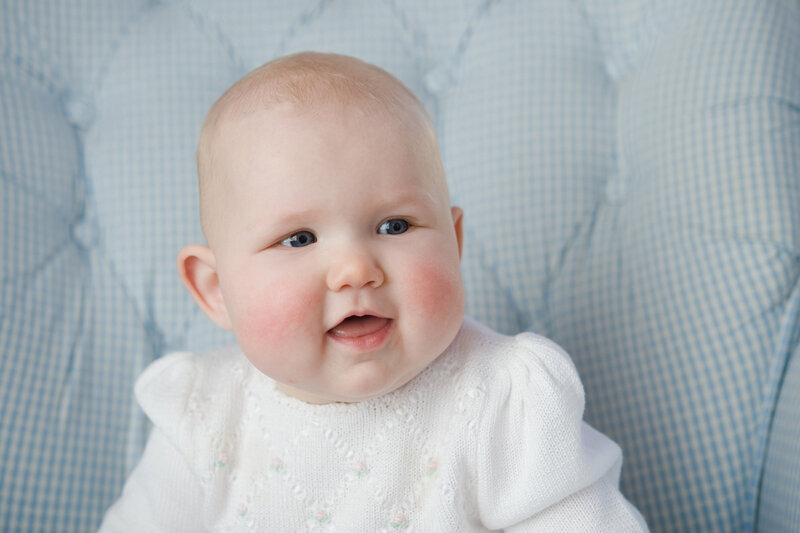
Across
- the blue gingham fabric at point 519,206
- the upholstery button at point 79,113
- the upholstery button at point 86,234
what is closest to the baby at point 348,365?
the blue gingham fabric at point 519,206

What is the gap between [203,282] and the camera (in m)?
1.10

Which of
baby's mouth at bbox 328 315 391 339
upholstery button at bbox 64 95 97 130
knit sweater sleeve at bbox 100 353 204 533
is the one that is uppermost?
upholstery button at bbox 64 95 97 130

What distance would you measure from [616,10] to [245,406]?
970 millimetres

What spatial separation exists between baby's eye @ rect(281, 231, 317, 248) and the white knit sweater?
0.23 m

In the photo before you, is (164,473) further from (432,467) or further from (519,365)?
(519,365)

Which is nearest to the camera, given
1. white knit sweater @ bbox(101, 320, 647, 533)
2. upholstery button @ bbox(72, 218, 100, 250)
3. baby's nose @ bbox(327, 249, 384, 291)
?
baby's nose @ bbox(327, 249, 384, 291)

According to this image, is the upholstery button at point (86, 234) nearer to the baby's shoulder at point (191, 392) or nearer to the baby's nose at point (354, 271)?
the baby's shoulder at point (191, 392)

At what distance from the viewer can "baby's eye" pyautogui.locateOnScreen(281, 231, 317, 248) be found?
94 centimetres

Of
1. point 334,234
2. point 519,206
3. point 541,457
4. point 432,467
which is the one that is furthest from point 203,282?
point 519,206

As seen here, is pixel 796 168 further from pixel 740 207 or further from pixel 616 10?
pixel 616 10

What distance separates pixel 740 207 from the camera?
51.7 inches

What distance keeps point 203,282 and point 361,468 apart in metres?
0.31

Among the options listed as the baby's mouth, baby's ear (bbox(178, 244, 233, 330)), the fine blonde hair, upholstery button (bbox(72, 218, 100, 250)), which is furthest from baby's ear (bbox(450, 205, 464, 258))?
upholstery button (bbox(72, 218, 100, 250))

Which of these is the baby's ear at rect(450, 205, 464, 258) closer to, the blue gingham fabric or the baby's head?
the baby's head
